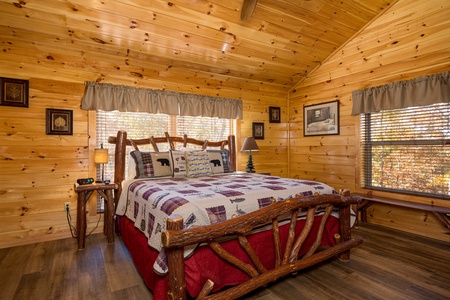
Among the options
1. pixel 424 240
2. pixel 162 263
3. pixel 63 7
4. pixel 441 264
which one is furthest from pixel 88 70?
pixel 424 240

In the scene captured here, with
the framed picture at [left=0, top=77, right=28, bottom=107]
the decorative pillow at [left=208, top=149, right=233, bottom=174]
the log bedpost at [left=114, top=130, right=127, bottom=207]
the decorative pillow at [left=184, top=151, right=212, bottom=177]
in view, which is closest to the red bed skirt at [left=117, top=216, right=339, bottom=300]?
the log bedpost at [left=114, top=130, right=127, bottom=207]

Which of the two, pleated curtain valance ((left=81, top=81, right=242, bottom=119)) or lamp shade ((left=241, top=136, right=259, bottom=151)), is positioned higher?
pleated curtain valance ((left=81, top=81, right=242, bottom=119))

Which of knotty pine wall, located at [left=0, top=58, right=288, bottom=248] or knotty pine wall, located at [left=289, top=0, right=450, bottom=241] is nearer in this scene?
knotty pine wall, located at [left=0, top=58, right=288, bottom=248]

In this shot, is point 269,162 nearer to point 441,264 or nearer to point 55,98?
point 441,264

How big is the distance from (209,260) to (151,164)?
1806mm

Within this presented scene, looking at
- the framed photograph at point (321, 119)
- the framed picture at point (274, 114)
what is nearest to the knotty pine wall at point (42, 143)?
the framed picture at point (274, 114)

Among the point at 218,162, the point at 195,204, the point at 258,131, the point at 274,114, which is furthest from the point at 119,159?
the point at 274,114

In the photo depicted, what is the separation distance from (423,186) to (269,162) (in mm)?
2419

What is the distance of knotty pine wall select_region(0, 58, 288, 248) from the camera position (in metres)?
2.86

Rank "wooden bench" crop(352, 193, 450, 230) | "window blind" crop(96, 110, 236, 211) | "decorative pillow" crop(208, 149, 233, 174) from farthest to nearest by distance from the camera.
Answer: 1. "decorative pillow" crop(208, 149, 233, 174)
2. "window blind" crop(96, 110, 236, 211)
3. "wooden bench" crop(352, 193, 450, 230)

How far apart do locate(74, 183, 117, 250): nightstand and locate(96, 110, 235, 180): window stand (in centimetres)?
56

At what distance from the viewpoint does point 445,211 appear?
8.92ft

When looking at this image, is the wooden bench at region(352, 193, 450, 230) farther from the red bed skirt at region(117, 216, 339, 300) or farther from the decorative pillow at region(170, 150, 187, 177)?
the decorative pillow at region(170, 150, 187, 177)

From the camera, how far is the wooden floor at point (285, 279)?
189 centimetres
